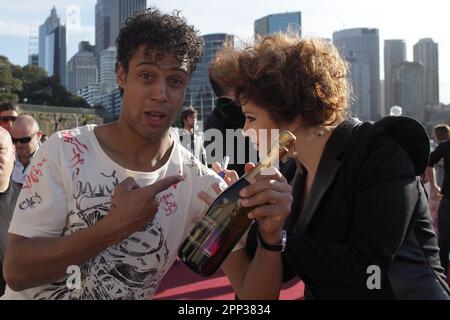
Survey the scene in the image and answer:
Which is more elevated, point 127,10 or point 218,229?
point 127,10

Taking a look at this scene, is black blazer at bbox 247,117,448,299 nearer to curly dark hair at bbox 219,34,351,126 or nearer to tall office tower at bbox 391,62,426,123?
curly dark hair at bbox 219,34,351,126

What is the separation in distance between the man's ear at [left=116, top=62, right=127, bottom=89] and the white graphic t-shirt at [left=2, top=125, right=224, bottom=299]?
19 cm

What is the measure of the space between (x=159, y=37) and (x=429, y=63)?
2113 inches

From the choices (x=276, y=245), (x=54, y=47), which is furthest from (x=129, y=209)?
(x=54, y=47)

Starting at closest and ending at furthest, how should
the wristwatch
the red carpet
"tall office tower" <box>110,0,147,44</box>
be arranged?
the wristwatch < "tall office tower" <box>110,0,147,44</box> < the red carpet

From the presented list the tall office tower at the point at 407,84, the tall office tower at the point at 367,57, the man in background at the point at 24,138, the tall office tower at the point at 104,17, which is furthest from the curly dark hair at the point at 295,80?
the tall office tower at the point at 367,57

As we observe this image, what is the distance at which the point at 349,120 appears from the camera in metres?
1.73

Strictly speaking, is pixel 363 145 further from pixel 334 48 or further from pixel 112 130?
pixel 112 130

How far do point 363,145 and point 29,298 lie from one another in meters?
1.13

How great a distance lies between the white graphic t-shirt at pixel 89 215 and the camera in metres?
1.37

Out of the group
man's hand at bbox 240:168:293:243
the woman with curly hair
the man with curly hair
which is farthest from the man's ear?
man's hand at bbox 240:168:293:243

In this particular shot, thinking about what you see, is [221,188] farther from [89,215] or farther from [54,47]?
[54,47]

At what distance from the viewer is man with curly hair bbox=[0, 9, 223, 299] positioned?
1.30 m

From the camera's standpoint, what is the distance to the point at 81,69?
8256 centimetres
